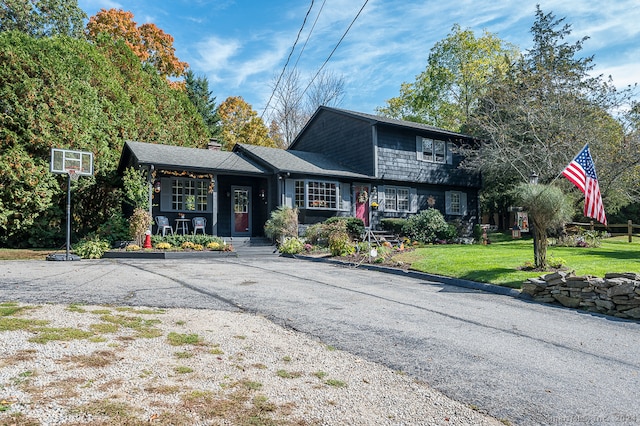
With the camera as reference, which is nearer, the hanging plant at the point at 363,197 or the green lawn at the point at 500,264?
the green lawn at the point at 500,264

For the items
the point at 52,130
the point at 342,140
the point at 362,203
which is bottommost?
the point at 362,203

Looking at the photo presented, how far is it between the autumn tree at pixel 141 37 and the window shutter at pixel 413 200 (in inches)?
877

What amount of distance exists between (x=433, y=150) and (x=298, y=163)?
27.1ft

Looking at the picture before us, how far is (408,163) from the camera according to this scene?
22.5 metres

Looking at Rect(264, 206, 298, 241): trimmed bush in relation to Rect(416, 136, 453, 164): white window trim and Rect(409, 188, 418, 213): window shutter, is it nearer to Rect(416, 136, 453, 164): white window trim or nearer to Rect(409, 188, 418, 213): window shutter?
Rect(409, 188, 418, 213): window shutter

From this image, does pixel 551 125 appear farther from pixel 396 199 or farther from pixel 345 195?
pixel 345 195

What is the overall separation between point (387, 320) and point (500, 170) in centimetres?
2100

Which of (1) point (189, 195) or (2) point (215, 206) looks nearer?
(2) point (215, 206)

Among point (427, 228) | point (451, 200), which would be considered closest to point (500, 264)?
point (427, 228)

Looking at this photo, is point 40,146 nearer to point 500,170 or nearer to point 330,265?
point 330,265

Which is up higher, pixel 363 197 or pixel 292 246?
pixel 363 197

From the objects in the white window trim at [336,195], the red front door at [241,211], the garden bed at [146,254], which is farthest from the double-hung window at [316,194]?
the garden bed at [146,254]

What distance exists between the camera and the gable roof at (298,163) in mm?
→ 18984

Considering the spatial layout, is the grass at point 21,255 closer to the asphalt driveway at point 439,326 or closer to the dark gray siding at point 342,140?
the asphalt driveway at point 439,326
